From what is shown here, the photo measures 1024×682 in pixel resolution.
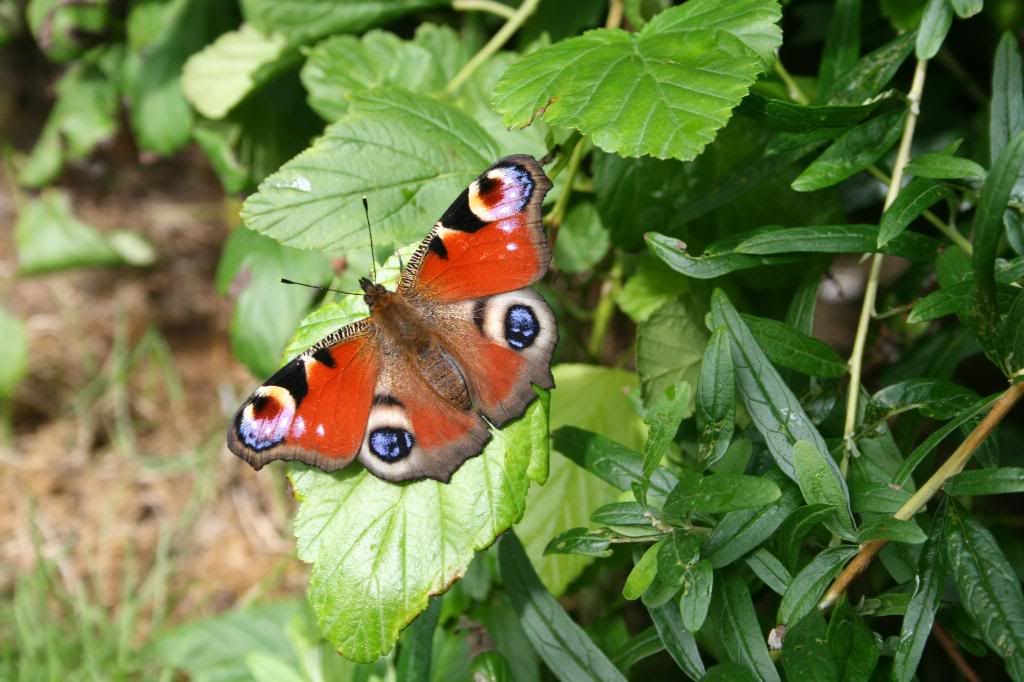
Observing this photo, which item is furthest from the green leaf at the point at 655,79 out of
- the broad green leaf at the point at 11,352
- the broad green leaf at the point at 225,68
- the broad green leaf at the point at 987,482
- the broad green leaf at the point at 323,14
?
the broad green leaf at the point at 11,352

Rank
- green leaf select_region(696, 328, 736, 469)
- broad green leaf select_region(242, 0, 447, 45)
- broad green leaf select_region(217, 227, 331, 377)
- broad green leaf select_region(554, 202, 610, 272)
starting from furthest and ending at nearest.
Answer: broad green leaf select_region(217, 227, 331, 377) < broad green leaf select_region(242, 0, 447, 45) < broad green leaf select_region(554, 202, 610, 272) < green leaf select_region(696, 328, 736, 469)

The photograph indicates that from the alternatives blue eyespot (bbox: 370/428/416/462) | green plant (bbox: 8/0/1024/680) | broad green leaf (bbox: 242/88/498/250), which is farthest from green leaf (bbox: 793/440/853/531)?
broad green leaf (bbox: 242/88/498/250)

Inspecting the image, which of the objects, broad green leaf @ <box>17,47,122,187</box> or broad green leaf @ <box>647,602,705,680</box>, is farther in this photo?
broad green leaf @ <box>17,47,122,187</box>

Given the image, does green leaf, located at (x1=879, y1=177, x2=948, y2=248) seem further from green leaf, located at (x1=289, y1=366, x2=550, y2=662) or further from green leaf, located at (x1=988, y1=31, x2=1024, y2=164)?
green leaf, located at (x1=289, y1=366, x2=550, y2=662)

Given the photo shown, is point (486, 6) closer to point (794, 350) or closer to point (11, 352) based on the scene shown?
point (794, 350)

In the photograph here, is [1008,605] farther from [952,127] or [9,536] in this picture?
[9,536]

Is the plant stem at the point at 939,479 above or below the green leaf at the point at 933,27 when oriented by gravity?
below

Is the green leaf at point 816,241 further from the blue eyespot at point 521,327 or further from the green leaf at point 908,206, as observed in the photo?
the blue eyespot at point 521,327
